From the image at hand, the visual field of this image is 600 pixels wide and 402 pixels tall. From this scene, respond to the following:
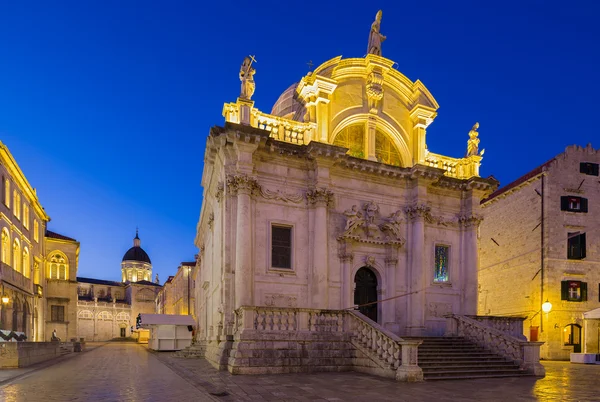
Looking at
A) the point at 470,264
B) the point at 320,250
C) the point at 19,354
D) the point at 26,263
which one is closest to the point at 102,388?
the point at 320,250

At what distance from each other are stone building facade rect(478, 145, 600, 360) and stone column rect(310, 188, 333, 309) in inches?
709

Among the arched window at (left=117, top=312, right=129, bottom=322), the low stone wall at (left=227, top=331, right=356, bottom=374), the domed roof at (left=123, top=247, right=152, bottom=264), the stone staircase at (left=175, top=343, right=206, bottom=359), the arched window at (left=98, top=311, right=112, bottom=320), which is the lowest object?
the arched window at (left=117, top=312, right=129, bottom=322)

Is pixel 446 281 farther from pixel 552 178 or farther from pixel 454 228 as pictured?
pixel 552 178

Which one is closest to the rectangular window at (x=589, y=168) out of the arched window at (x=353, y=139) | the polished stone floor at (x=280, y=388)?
the arched window at (x=353, y=139)

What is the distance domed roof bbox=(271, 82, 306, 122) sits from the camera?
22.0 meters

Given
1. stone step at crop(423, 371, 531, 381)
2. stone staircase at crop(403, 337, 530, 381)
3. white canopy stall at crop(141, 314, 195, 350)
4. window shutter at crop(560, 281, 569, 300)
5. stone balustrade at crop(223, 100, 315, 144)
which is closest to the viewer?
stone step at crop(423, 371, 531, 381)

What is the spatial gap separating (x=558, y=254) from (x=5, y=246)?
3855cm

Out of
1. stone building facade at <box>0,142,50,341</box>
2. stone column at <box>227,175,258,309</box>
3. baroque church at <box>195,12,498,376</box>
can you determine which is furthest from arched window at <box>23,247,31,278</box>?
stone column at <box>227,175,258,309</box>

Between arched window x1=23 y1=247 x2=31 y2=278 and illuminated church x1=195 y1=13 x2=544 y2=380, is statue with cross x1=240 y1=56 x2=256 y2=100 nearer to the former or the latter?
illuminated church x1=195 y1=13 x2=544 y2=380

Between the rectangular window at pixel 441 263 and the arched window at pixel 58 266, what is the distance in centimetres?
4391

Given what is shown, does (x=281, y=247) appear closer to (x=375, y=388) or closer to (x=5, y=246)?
(x=375, y=388)

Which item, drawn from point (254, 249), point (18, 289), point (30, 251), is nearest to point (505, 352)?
point (254, 249)

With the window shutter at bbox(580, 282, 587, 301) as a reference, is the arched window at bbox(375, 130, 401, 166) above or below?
above

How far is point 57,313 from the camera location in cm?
4881
